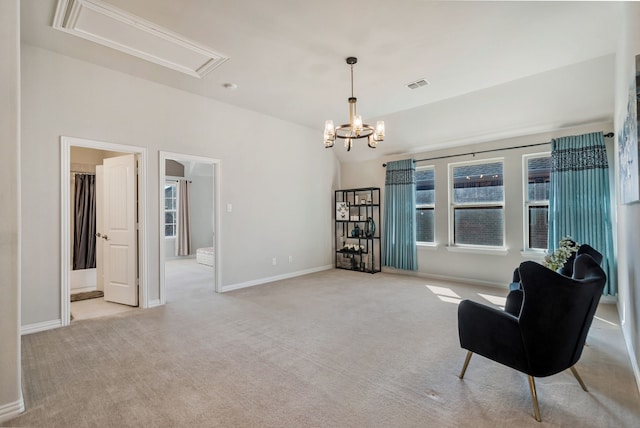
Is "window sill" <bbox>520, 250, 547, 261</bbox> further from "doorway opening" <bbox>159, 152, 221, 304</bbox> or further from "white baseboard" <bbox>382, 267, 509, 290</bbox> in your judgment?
"doorway opening" <bbox>159, 152, 221, 304</bbox>

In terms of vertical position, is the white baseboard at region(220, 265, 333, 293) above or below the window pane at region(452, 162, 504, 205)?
below

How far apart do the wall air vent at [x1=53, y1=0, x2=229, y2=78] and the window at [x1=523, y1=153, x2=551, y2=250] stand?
16.0 feet

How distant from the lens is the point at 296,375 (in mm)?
2375

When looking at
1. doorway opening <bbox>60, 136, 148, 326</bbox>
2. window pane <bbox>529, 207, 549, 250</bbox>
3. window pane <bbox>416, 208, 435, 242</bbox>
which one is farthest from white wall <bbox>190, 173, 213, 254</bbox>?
window pane <bbox>529, 207, 549, 250</bbox>

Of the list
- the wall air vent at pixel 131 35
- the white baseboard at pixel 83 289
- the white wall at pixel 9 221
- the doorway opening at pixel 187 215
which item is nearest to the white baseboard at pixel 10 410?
the white wall at pixel 9 221

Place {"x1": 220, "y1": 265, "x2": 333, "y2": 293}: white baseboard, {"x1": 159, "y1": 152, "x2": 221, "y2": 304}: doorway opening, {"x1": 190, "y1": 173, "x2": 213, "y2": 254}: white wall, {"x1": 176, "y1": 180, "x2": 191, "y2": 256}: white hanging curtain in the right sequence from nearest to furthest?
{"x1": 220, "y1": 265, "x2": 333, "y2": 293}: white baseboard, {"x1": 159, "y1": 152, "x2": 221, "y2": 304}: doorway opening, {"x1": 176, "y1": 180, "x2": 191, "y2": 256}: white hanging curtain, {"x1": 190, "y1": 173, "x2": 213, "y2": 254}: white wall

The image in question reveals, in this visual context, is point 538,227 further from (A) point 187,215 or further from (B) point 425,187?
(A) point 187,215

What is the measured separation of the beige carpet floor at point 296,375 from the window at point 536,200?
1315mm

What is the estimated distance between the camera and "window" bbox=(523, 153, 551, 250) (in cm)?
486

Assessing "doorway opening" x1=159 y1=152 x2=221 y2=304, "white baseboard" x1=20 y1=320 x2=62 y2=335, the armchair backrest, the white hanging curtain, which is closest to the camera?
the armchair backrest

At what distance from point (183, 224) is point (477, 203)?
7.68m

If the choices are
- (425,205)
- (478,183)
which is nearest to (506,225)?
(478,183)

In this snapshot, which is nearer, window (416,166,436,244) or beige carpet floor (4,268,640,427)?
beige carpet floor (4,268,640,427)

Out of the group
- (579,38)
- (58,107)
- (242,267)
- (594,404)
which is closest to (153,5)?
(58,107)
